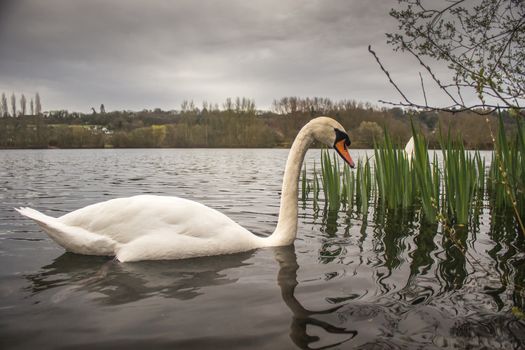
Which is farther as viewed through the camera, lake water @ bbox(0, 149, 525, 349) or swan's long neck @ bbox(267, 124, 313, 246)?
swan's long neck @ bbox(267, 124, 313, 246)

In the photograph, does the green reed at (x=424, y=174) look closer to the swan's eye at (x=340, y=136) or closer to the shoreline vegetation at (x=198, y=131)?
the swan's eye at (x=340, y=136)

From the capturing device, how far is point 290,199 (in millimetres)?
4867

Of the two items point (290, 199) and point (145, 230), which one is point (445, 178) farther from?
point (145, 230)

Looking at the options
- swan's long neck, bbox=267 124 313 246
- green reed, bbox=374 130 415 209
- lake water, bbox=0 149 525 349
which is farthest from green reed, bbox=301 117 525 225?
swan's long neck, bbox=267 124 313 246

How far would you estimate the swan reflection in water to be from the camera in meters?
2.89

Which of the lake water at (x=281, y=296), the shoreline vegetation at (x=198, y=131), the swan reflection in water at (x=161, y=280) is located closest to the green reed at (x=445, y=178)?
the lake water at (x=281, y=296)

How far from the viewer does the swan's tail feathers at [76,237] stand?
4172mm

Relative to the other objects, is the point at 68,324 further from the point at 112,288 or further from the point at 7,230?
the point at 7,230

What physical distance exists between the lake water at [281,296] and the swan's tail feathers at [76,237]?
15cm

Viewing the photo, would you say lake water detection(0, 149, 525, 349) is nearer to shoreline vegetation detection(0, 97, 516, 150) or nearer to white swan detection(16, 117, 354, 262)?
white swan detection(16, 117, 354, 262)

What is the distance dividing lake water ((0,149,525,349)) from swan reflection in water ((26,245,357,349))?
0.01 m

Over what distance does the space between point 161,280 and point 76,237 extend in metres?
1.13

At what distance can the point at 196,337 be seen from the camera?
8.53 ft

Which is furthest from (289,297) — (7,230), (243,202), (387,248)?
(243,202)
